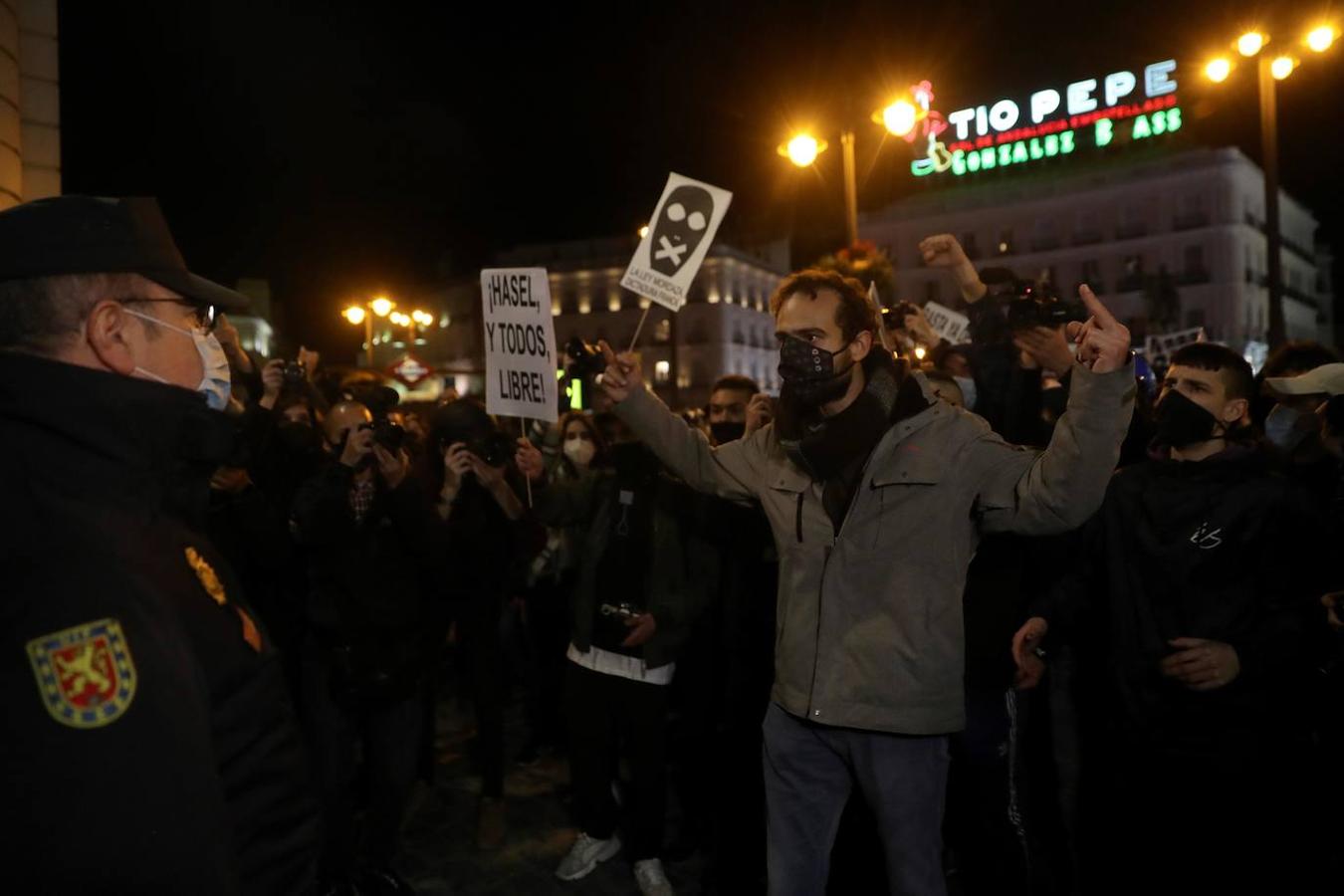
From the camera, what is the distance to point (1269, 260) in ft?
42.9

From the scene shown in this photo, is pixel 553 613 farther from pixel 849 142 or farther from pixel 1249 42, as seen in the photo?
pixel 1249 42

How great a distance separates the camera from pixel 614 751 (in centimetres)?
501

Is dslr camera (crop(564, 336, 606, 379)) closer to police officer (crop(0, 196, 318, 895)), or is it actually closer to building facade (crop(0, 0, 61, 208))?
police officer (crop(0, 196, 318, 895))

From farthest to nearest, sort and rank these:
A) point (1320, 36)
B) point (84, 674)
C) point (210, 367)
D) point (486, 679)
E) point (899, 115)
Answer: point (899, 115), point (1320, 36), point (486, 679), point (210, 367), point (84, 674)

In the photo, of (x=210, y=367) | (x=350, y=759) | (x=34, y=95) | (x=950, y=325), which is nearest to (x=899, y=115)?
(x=950, y=325)

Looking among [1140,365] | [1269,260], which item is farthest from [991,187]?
[1140,365]

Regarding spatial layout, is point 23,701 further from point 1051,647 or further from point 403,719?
point 1051,647

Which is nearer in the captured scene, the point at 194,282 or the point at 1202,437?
the point at 194,282

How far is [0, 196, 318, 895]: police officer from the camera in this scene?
1.26 metres

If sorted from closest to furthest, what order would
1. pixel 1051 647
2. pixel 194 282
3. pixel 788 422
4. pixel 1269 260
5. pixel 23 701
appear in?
pixel 23 701 → pixel 194 282 → pixel 788 422 → pixel 1051 647 → pixel 1269 260

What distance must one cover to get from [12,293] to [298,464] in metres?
3.84

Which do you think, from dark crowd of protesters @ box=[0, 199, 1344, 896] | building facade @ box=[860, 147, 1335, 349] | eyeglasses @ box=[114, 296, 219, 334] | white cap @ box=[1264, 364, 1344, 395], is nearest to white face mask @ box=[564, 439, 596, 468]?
dark crowd of protesters @ box=[0, 199, 1344, 896]

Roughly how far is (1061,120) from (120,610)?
50.4 m

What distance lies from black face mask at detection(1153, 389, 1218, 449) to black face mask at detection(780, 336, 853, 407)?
1.55 meters
